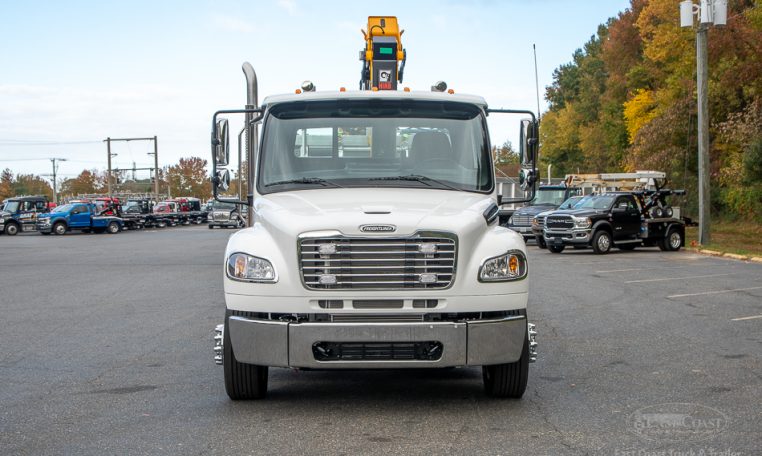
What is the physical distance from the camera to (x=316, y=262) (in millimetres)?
6988

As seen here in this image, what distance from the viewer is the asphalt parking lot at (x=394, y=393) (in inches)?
247

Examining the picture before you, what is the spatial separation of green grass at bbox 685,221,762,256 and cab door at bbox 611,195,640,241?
233 centimetres

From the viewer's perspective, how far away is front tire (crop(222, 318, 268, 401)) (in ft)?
24.1

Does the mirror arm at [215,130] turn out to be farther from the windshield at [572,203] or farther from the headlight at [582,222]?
the windshield at [572,203]

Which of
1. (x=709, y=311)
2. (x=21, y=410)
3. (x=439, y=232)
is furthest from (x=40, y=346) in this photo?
(x=709, y=311)

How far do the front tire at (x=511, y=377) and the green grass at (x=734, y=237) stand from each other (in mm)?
20387

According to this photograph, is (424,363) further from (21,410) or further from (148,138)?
(148,138)

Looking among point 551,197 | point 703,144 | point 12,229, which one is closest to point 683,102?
point 551,197

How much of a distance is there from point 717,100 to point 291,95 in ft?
142

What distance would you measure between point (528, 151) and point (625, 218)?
70.1ft

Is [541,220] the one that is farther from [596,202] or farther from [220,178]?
[220,178]

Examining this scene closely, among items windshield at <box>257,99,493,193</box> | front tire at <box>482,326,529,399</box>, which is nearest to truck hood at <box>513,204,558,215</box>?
windshield at <box>257,99,493,193</box>

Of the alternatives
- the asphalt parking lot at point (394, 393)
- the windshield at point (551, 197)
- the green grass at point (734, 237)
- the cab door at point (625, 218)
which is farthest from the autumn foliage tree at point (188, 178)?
the asphalt parking lot at point (394, 393)

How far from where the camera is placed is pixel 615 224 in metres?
28.8
